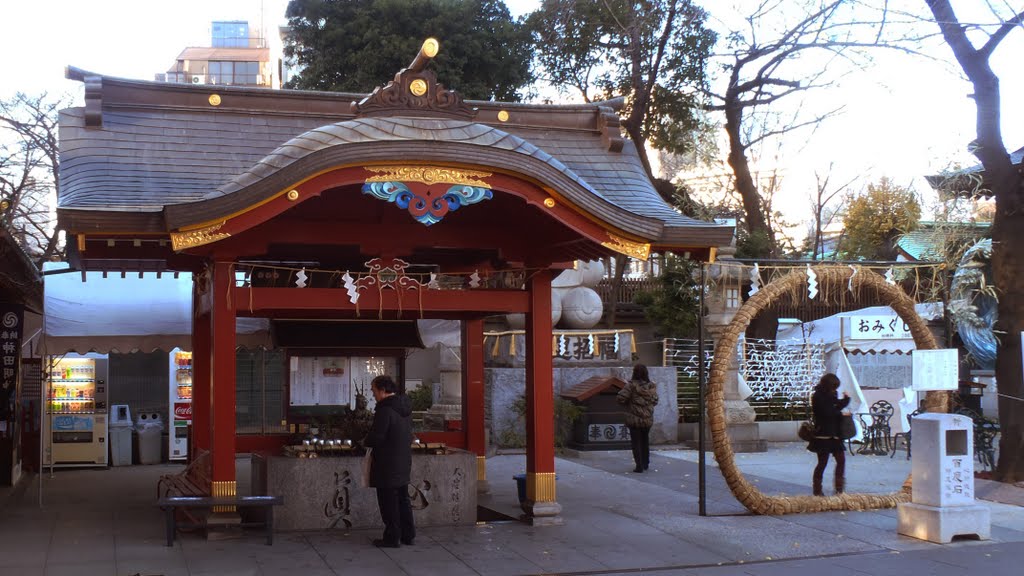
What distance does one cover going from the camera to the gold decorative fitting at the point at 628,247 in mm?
9875

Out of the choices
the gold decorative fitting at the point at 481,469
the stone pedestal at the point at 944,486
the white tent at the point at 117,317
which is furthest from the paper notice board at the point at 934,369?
the white tent at the point at 117,317

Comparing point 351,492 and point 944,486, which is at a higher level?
point 944,486

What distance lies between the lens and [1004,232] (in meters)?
13.6

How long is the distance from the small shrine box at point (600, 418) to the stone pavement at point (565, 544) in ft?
13.5

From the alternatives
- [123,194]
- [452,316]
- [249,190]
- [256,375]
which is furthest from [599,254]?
[256,375]

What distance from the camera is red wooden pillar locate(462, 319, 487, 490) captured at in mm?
12773

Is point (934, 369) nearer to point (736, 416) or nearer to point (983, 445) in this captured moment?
point (983, 445)

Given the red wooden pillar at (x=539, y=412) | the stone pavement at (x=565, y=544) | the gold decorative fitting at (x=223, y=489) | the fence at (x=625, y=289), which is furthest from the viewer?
the fence at (x=625, y=289)

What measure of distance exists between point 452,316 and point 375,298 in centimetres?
253

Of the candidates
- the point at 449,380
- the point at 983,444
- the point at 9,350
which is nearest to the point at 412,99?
the point at 9,350

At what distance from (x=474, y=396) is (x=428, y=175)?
179 inches

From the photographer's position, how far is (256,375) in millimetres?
19484

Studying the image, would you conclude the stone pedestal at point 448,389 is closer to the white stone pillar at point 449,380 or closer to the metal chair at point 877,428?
the white stone pillar at point 449,380

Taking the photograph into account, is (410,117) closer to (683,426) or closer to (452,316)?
(452,316)
